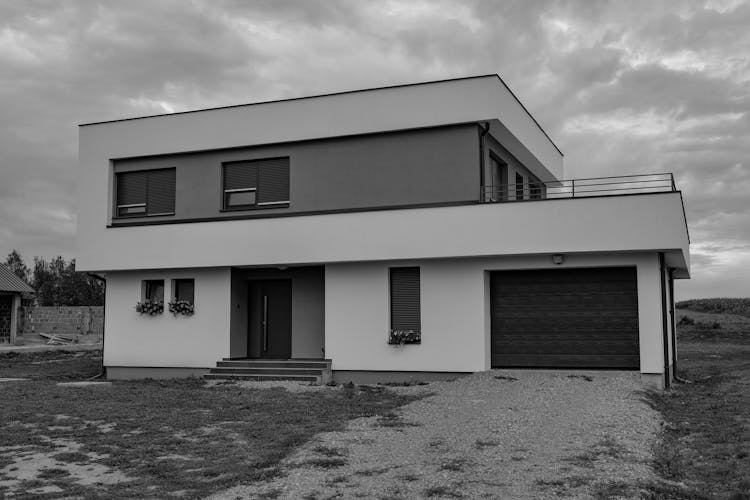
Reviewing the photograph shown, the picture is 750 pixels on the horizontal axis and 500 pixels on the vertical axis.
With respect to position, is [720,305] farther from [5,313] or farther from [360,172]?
[5,313]

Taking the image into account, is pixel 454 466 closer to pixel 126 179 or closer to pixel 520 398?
pixel 520 398

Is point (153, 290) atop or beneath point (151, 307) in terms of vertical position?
atop

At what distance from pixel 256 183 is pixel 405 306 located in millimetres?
4646

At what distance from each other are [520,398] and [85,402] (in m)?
7.41

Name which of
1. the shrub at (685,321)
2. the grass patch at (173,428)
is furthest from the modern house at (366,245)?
the shrub at (685,321)

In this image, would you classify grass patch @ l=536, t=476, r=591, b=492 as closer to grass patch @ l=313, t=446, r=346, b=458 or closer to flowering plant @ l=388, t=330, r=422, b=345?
grass patch @ l=313, t=446, r=346, b=458

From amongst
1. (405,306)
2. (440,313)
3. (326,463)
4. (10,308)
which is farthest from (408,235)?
(10,308)

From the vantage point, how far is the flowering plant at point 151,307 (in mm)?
18000

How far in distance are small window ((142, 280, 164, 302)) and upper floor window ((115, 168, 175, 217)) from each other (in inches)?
66.6

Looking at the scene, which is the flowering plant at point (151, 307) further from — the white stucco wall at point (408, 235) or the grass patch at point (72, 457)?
the grass patch at point (72, 457)

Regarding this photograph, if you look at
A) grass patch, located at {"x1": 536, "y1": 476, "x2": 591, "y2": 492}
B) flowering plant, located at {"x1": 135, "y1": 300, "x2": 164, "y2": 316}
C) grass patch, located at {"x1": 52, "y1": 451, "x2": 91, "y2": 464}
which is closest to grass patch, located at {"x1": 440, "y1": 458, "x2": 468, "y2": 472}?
grass patch, located at {"x1": 536, "y1": 476, "x2": 591, "y2": 492}

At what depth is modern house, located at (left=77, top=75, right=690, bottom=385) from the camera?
1484 centimetres

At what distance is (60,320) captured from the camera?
39.2 metres

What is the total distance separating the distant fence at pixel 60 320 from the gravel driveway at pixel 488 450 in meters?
30.5
